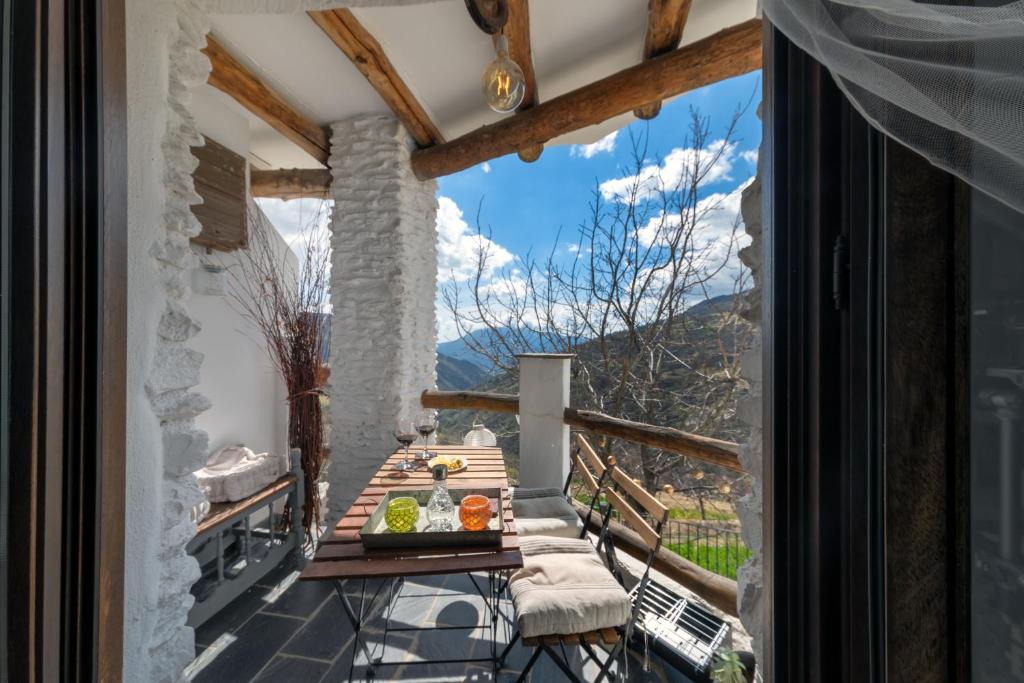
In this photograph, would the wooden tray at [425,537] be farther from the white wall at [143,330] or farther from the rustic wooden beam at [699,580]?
the rustic wooden beam at [699,580]

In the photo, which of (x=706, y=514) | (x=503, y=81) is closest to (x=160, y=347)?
(x=503, y=81)

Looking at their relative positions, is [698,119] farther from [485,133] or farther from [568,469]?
[568,469]

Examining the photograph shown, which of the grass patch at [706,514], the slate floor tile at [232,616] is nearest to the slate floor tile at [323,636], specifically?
the slate floor tile at [232,616]

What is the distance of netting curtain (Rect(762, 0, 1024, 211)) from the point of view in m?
0.45

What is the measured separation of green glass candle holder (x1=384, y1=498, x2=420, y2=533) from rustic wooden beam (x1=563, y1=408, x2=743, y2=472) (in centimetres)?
122

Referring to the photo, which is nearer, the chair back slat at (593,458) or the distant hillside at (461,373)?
the chair back slat at (593,458)

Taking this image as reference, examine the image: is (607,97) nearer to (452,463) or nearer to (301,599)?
(452,463)

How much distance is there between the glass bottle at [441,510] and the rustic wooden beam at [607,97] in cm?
228

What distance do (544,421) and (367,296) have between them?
1.59 meters

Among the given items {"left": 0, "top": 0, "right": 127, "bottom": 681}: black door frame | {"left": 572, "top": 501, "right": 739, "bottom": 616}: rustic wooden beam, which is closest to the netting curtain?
{"left": 0, "top": 0, "right": 127, "bottom": 681}: black door frame

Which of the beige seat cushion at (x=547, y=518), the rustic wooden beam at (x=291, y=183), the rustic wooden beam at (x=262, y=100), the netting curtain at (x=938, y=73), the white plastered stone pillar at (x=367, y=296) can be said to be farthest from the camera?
the rustic wooden beam at (x=291, y=183)

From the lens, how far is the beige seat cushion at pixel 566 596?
1.59m

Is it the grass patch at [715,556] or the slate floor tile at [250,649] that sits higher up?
the slate floor tile at [250,649]

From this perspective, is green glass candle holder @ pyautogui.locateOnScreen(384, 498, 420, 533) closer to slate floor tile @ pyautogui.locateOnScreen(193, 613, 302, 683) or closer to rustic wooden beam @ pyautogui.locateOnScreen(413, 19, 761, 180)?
slate floor tile @ pyautogui.locateOnScreen(193, 613, 302, 683)
